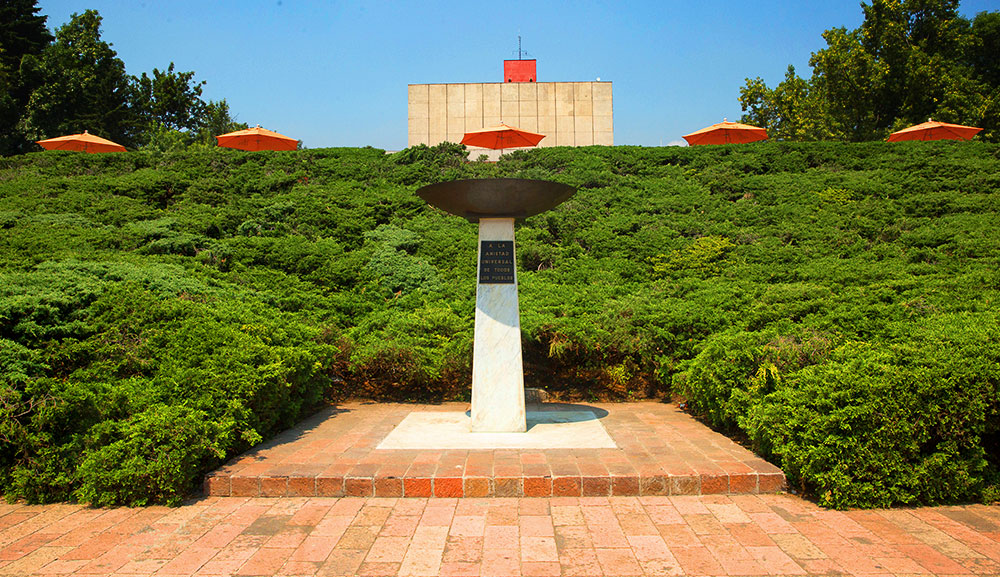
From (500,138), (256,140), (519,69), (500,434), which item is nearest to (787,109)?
(519,69)

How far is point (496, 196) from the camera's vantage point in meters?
5.43

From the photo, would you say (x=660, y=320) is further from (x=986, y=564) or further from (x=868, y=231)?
(x=868, y=231)

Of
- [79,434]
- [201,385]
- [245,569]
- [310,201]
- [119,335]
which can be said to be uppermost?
[310,201]

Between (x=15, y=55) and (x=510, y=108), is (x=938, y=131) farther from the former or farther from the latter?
(x=15, y=55)

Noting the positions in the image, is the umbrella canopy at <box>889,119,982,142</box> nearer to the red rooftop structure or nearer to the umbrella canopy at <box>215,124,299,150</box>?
the red rooftop structure

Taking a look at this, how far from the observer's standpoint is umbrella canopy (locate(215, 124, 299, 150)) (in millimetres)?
15977

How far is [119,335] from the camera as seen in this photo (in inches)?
201

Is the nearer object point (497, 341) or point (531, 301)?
point (497, 341)

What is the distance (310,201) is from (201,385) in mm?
7553

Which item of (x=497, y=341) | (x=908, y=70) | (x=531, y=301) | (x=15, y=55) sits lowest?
(x=497, y=341)

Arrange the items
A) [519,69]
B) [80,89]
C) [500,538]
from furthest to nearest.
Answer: [80,89] → [519,69] → [500,538]

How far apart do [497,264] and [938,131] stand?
15.5 metres

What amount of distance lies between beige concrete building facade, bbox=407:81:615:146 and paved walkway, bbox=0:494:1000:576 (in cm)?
1857

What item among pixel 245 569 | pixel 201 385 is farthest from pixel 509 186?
pixel 245 569
